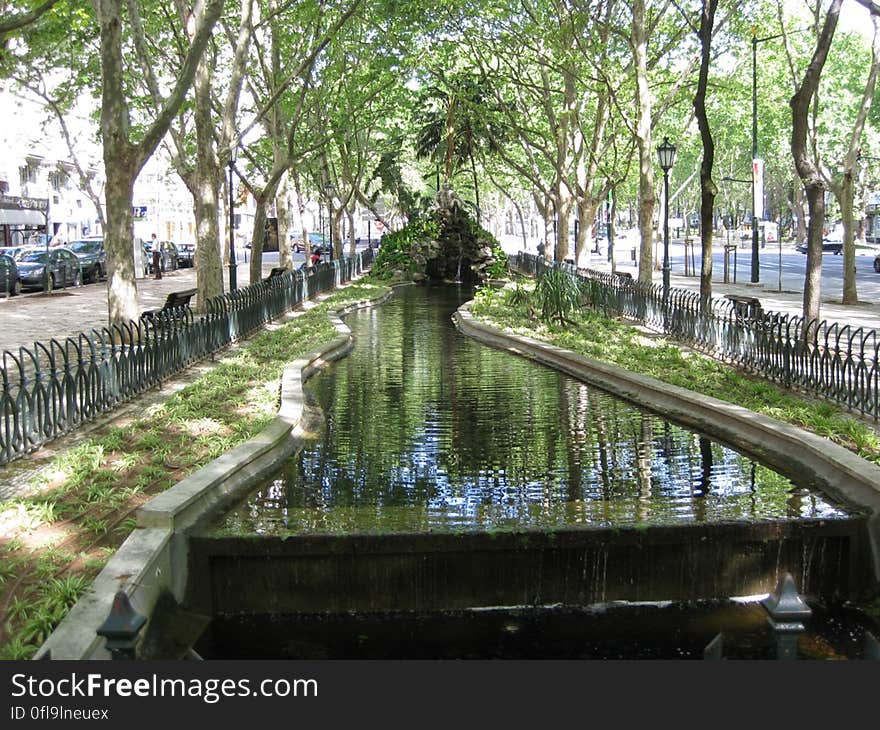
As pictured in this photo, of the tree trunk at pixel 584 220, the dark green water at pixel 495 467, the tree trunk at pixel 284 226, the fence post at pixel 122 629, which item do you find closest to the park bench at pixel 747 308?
the dark green water at pixel 495 467

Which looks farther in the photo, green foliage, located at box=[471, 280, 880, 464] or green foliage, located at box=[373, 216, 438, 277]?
green foliage, located at box=[373, 216, 438, 277]

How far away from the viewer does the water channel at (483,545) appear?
6.79 metres

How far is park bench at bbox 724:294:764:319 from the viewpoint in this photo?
48.1 ft

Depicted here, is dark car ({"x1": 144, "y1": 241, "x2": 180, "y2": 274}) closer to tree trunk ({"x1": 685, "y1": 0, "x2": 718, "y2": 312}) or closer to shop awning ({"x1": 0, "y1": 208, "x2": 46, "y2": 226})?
shop awning ({"x1": 0, "y1": 208, "x2": 46, "y2": 226})

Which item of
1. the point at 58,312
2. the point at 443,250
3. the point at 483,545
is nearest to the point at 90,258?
the point at 443,250

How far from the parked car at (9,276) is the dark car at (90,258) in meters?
6.09

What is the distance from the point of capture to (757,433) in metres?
9.98

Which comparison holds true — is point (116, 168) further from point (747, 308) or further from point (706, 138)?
point (747, 308)

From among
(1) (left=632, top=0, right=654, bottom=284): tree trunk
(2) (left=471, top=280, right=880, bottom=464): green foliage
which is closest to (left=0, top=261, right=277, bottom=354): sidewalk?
(2) (left=471, top=280, right=880, bottom=464): green foliage

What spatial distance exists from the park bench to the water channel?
5.04m

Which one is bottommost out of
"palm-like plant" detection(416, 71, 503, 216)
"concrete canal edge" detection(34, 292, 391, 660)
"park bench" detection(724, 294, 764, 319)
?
"concrete canal edge" detection(34, 292, 391, 660)

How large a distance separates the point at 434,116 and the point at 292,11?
26965 millimetres

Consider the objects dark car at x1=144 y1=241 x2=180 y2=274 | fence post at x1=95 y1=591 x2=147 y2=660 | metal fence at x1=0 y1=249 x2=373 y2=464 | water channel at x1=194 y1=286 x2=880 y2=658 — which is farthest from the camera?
dark car at x1=144 y1=241 x2=180 y2=274

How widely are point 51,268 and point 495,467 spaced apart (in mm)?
28719
